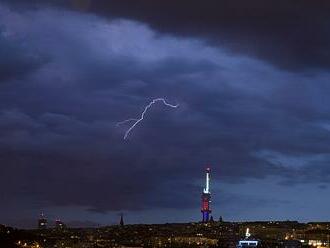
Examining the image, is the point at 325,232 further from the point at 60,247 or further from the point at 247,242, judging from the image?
the point at 60,247

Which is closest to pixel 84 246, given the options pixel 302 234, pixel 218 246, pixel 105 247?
pixel 105 247

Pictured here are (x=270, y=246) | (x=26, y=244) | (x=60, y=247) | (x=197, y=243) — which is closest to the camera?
(x=26, y=244)

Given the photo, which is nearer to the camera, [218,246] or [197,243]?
[218,246]

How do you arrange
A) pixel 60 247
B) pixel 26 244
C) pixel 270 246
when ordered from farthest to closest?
pixel 270 246
pixel 60 247
pixel 26 244

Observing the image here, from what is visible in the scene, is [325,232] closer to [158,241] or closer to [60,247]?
[158,241]

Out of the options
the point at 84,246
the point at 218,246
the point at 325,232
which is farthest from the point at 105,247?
the point at 325,232

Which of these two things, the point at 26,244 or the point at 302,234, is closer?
the point at 26,244

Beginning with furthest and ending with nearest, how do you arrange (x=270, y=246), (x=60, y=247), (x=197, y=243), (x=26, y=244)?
(x=197, y=243), (x=270, y=246), (x=60, y=247), (x=26, y=244)
